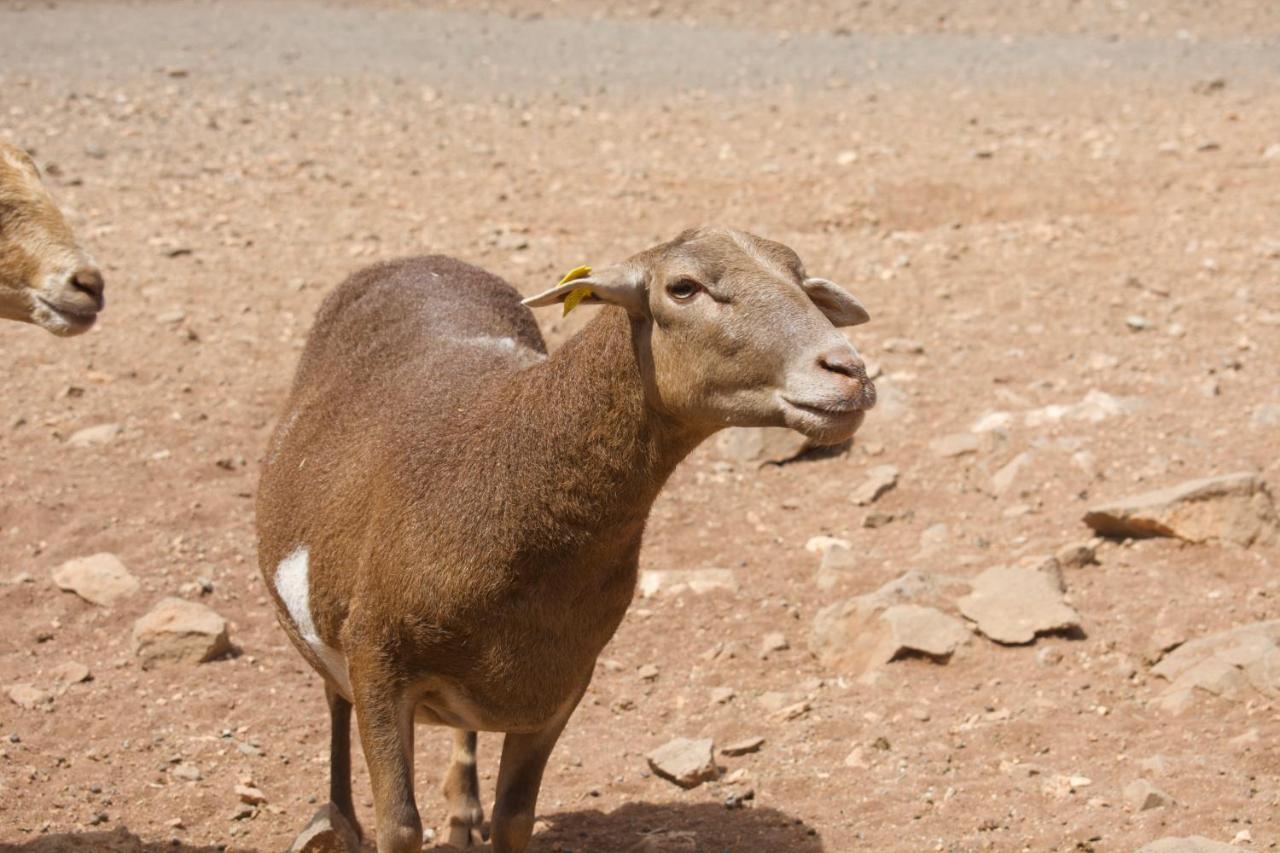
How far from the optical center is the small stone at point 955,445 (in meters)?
9.60

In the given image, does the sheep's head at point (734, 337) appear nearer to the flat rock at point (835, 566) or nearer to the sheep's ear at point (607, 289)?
the sheep's ear at point (607, 289)

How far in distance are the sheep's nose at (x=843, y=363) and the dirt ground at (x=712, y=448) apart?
7.92 ft

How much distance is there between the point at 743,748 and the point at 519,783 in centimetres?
156

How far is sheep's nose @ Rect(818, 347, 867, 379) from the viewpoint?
4645mm

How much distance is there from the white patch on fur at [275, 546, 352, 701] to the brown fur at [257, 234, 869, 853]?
73 millimetres

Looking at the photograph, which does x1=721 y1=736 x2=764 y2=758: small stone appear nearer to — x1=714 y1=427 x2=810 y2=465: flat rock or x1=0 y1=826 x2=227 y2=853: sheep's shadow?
x1=0 y1=826 x2=227 y2=853: sheep's shadow

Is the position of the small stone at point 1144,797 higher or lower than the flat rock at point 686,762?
higher

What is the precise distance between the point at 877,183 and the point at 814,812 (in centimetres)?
835

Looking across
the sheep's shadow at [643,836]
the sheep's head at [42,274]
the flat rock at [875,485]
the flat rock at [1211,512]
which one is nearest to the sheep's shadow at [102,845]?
the sheep's shadow at [643,836]

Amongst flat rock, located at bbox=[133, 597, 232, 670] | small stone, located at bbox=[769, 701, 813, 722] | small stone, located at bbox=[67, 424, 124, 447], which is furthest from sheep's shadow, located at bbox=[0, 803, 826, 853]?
small stone, located at bbox=[67, 424, 124, 447]

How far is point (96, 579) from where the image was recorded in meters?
8.25

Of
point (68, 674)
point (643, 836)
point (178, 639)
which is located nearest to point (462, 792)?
point (643, 836)

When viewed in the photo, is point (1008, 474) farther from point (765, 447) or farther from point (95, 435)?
point (95, 435)

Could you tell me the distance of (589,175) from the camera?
1455 centimetres
